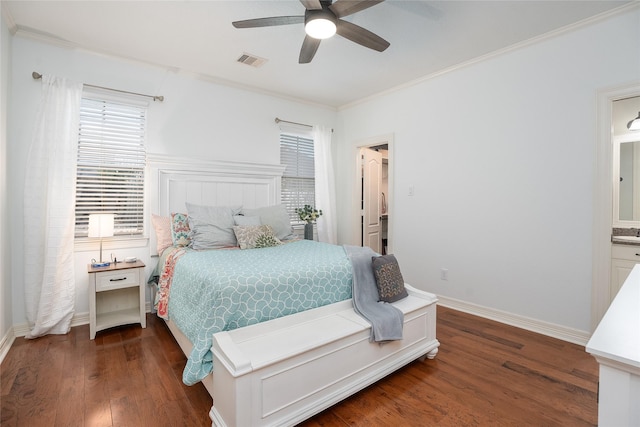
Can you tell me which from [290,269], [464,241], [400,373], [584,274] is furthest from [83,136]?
[584,274]

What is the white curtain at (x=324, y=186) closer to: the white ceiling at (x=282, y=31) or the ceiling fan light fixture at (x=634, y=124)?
the white ceiling at (x=282, y=31)

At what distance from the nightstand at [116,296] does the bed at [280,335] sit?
1.28 ft

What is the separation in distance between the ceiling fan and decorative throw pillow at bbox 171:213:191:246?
6.36ft

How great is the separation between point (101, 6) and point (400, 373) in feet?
11.4

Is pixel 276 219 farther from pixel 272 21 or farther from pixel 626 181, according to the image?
pixel 626 181

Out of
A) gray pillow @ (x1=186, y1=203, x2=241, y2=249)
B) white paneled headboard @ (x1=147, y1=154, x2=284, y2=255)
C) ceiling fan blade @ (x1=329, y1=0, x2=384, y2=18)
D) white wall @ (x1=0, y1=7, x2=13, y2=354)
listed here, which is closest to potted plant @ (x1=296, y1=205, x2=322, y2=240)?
white paneled headboard @ (x1=147, y1=154, x2=284, y2=255)

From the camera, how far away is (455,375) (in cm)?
209

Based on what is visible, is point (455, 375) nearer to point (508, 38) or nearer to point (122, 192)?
point (508, 38)

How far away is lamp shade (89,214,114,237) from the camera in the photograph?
266cm

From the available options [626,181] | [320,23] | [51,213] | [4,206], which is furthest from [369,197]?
[4,206]

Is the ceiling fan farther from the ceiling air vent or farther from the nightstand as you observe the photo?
the nightstand

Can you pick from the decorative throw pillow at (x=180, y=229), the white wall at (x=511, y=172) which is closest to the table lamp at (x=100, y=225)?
the decorative throw pillow at (x=180, y=229)

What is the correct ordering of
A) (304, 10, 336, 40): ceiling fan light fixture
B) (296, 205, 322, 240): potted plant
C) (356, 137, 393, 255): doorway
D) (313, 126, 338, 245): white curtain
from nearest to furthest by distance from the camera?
(304, 10, 336, 40): ceiling fan light fixture
(296, 205, 322, 240): potted plant
(313, 126, 338, 245): white curtain
(356, 137, 393, 255): doorway

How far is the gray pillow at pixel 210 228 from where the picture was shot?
9.43 feet
